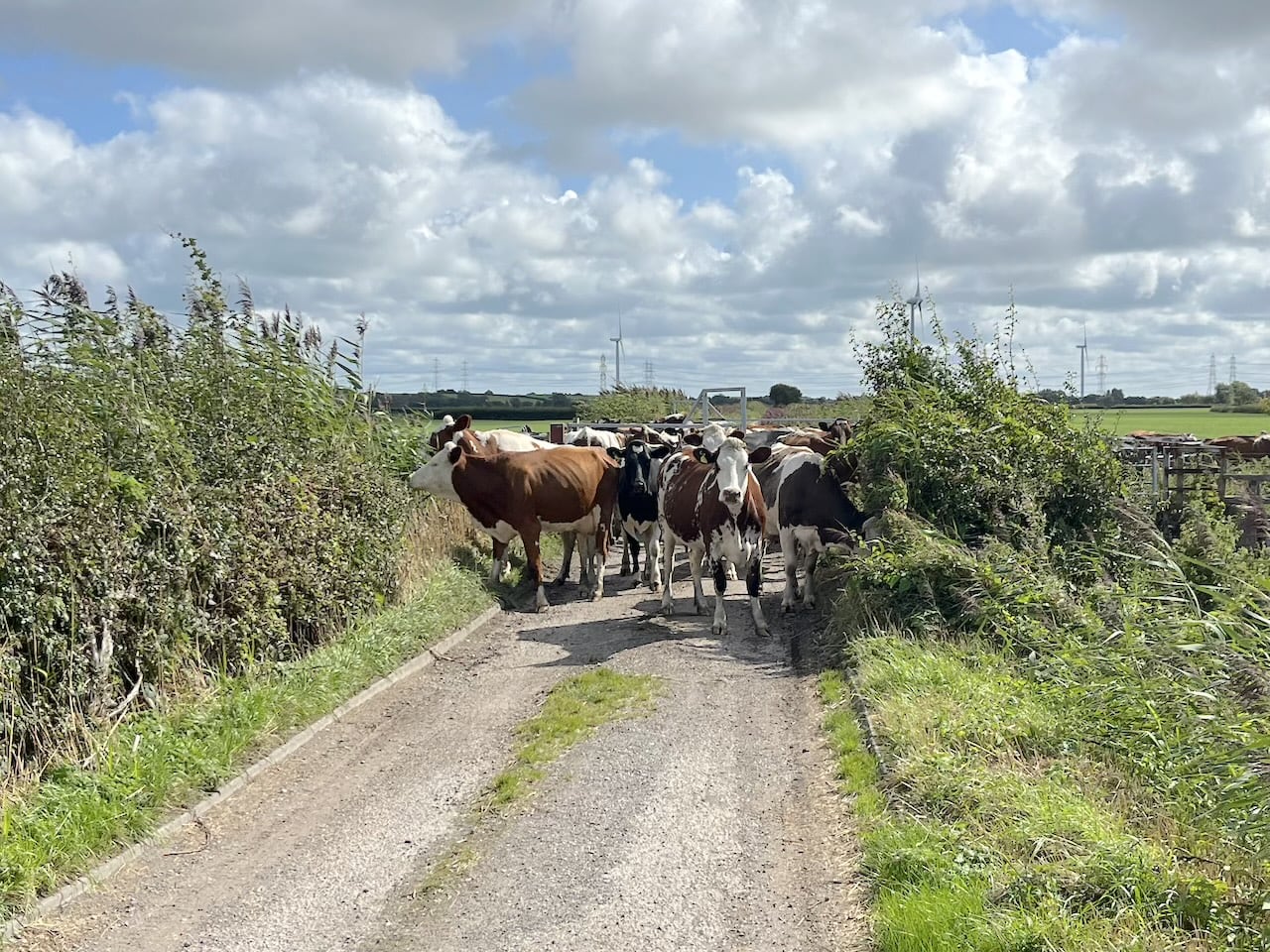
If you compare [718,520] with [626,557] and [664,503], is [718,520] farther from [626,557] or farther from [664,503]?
[626,557]

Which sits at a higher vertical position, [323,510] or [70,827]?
[323,510]

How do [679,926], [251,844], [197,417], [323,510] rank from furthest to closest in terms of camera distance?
[323,510]
[197,417]
[251,844]
[679,926]

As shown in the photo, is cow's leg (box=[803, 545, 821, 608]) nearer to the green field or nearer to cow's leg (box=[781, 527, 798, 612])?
cow's leg (box=[781, 527, 798, 612])

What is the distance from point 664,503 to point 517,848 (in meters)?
8.04

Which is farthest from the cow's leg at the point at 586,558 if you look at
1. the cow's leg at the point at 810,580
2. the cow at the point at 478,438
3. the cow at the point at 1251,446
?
the cow at the point at 1251,446

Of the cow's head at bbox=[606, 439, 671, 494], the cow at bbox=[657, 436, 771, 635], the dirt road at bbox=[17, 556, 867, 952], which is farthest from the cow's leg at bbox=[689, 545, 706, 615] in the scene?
the dirt road at bbox=[17, 556, 867, 952]

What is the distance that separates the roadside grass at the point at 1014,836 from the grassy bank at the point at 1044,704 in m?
0.01

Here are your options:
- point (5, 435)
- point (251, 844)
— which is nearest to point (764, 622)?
point (251, 844)

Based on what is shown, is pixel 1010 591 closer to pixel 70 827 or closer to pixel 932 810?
pixel 932 810

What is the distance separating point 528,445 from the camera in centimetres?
1938

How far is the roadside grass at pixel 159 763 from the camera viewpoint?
19.7 ft

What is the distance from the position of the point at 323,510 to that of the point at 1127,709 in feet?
23.1

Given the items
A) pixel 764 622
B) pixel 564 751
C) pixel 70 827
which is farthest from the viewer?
pixel 764 622

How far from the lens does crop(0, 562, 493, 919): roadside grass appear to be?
6.01m
